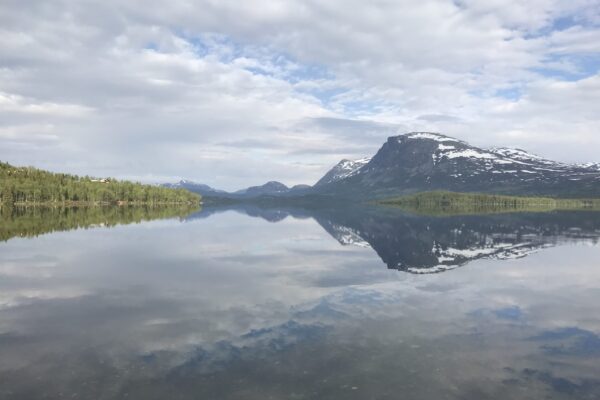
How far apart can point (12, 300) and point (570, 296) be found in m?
44.4

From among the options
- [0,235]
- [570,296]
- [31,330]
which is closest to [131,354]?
[31,330]

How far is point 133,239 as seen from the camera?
7919cm

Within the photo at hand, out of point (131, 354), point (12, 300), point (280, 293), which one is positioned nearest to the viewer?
point (131, 354)

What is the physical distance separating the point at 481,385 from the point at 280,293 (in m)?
19.8

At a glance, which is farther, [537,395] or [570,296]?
[570,296]

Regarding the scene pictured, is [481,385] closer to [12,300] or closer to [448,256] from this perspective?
[12,300]

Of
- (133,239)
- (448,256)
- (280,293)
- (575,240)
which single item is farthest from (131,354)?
(575,240)

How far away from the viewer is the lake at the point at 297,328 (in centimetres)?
1859

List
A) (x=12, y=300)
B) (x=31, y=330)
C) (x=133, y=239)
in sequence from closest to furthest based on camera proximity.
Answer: (x=31, y=330) < (x=12, y=300) < (x=133, y=239)

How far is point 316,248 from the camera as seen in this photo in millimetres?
70250

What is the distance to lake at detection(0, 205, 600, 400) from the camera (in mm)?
18594

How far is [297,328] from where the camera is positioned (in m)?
26.3

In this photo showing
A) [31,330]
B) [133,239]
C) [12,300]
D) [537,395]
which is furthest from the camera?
[133,239]

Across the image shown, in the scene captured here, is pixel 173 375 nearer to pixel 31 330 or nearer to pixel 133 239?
pixel 31 330
